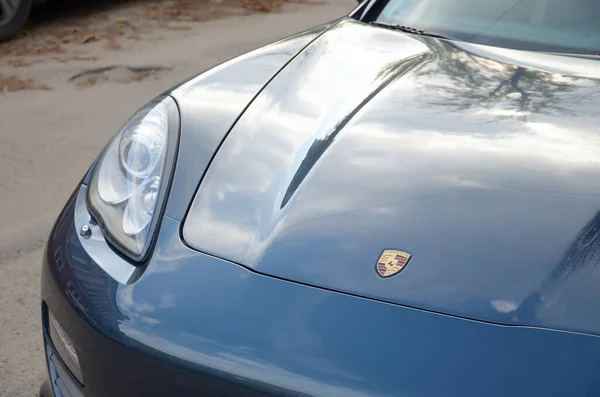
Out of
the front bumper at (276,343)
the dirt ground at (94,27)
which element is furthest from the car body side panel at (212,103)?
the dirt ground at (94,27)

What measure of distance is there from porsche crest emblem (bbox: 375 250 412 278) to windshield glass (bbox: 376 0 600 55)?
3.27 ft

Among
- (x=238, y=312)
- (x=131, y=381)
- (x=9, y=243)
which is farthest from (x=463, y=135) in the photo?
(x=9, y=243)

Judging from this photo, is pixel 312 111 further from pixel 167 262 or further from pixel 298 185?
pixel 167 262

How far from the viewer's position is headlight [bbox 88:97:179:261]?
62.1 inches

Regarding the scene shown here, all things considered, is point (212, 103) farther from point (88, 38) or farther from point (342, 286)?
point (88, 38)

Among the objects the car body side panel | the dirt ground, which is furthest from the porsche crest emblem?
the dirt ground

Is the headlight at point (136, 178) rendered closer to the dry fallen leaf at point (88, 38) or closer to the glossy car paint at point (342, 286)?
the glossy car paint at point (342, 286)

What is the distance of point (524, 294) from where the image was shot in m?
1.28

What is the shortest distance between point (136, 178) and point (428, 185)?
2.08ft

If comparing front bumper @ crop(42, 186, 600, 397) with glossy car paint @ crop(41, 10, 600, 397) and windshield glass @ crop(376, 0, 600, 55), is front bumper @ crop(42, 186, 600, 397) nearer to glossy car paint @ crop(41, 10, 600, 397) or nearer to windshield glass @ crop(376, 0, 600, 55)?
glossy car paint @ crop(41, 10, 600, 397)

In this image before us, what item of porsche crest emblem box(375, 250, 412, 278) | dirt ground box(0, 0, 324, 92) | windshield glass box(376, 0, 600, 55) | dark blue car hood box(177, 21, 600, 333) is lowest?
dirt ground box(0, 0, 324, 92)

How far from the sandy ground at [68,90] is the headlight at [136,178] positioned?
2.72ft

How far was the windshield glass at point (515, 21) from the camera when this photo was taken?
2146 mm

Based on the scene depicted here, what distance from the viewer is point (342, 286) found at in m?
1.35
